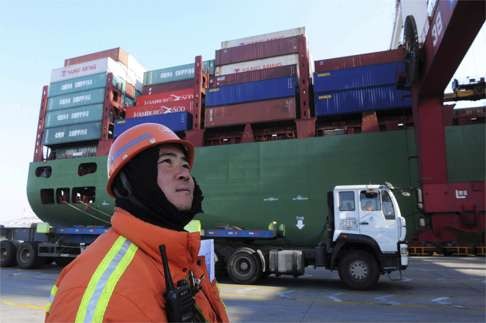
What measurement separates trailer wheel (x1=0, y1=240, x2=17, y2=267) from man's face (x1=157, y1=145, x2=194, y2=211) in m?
15.1

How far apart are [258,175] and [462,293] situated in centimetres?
1138

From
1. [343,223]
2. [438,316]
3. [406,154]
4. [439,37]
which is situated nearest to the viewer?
[438,316]

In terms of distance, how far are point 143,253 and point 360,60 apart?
1961 centimetres

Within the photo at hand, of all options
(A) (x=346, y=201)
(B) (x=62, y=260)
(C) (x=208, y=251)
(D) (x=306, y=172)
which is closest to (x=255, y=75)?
(D) (x=306, y=172)

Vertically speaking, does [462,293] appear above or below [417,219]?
below

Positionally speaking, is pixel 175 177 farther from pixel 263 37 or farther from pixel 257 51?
pixel 263 37

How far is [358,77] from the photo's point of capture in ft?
59.8

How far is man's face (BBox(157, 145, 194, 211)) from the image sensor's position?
145 cm

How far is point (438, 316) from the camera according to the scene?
5.97 meters

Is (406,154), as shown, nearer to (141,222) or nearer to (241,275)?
(241,275)

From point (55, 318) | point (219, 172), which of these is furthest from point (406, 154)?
point (55, 318)

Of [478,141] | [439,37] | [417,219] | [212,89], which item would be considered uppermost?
[212,89]

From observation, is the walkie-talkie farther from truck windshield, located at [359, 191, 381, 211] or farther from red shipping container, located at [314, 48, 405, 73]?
red shipping container, located at [314, 48, 405, 73]

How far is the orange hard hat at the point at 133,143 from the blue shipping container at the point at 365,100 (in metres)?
17.6
